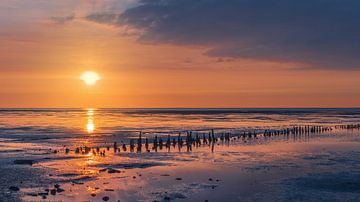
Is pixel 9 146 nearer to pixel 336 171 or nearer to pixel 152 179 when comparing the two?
pixel 152 179

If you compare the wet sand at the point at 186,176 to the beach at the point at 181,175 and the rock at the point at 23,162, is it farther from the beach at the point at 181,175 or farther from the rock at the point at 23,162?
the rock at the point at 23,162

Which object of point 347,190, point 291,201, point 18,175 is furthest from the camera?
point 18,175

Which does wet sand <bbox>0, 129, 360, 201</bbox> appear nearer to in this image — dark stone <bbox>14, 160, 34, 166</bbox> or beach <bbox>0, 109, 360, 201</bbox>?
beach <bbox>0, 109, 360, 201</bbox>

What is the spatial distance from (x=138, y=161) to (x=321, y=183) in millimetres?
17666


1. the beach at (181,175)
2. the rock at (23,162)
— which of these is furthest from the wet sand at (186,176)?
the rock at (23,162)

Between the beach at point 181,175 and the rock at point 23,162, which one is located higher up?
the rock at point 23,162

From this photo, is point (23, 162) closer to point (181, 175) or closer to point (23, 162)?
point (23, 162)

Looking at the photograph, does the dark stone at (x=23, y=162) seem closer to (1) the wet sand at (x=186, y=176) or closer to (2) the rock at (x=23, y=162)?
(2) the rock at (x=23, y=162)

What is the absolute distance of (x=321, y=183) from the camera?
2788 cm

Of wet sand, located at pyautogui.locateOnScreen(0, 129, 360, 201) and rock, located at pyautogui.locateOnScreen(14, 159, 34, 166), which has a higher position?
rock, located at pyautogui.locateOnScreen(14, 159, 34, 166)

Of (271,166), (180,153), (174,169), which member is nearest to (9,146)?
(180,153)

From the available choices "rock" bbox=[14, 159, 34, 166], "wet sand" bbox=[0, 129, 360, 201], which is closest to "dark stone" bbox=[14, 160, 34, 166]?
"rock" bbox=[14, 159, 34, 166]

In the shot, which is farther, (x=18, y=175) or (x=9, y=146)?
(x=9, y=146)

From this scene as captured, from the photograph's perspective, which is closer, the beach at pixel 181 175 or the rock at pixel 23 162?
the beach at pixel 181 175
